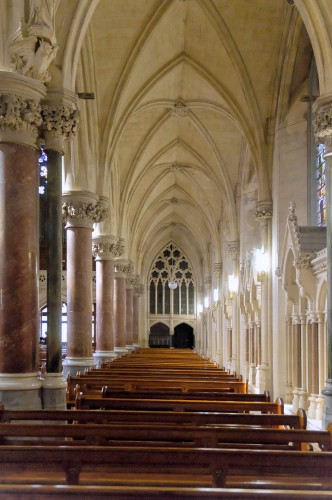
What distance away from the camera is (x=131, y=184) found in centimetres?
2542

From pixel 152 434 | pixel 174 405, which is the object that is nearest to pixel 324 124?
pixel 174 405

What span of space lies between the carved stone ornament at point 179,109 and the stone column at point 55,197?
11594mm

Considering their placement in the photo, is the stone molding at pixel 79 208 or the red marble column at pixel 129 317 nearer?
the stone molding at pixel 79 208

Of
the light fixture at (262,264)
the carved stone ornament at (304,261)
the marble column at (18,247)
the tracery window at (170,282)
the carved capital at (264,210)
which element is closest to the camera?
the marble column at (18,247)

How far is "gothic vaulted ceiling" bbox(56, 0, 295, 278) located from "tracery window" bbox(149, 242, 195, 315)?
2223 cm

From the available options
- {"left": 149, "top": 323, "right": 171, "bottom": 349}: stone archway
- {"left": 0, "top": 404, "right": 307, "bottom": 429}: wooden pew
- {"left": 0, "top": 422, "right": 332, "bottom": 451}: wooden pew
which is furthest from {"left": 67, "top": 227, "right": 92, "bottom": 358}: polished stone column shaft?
{"left": 149, "top": 323, "right": 171, "bottom": 349}: stone archway

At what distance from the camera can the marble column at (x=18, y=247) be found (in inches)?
335

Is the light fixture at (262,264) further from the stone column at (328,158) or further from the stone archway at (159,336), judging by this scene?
the stone archway at (159,336)

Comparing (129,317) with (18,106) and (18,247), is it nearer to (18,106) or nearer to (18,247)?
(18,247)

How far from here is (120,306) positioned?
2708 centimetres

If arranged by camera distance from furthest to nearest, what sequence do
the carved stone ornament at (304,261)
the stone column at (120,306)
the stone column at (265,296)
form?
1. the stone column at (120,306)
2. the stone column at (265,296)
3. the carved stone ornament at (304,261)

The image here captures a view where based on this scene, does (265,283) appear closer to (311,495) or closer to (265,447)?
(265,447)

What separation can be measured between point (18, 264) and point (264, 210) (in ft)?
35.8

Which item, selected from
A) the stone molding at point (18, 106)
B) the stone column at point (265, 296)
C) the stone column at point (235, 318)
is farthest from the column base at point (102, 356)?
the stone molding at point (18, 106)
